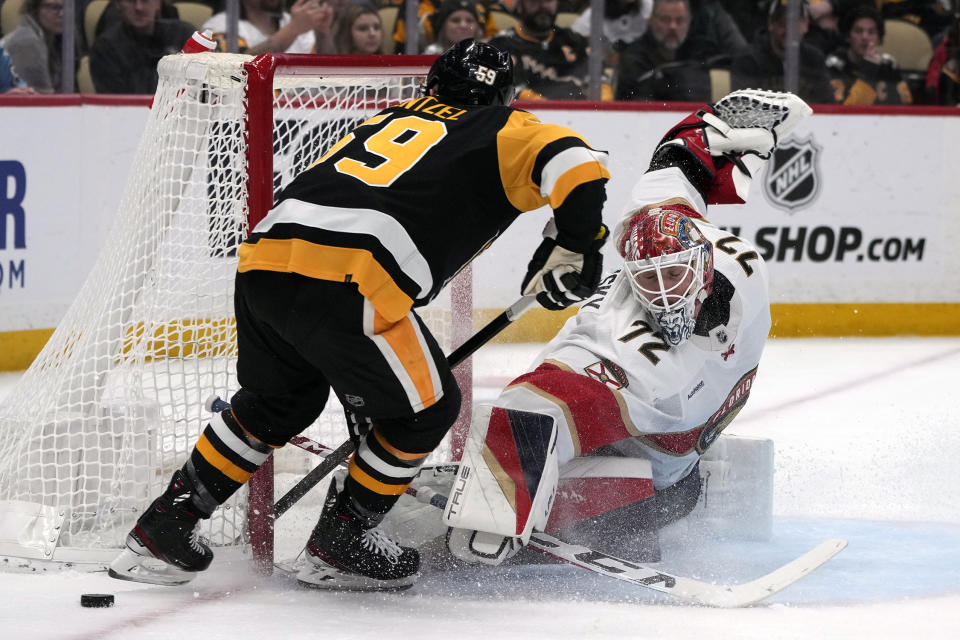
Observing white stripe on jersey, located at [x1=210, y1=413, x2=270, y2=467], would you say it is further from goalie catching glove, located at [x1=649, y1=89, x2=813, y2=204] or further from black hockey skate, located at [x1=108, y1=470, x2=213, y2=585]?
goalie catching glove, located at [x1=649, y1=89, x2=813, y2=204]

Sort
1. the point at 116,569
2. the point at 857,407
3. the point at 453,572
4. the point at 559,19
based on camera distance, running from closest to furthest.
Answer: the point at 116,569, the point at 453,572, the point at 857,407, the point at 559,19

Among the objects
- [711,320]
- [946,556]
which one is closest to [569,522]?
[711,320]

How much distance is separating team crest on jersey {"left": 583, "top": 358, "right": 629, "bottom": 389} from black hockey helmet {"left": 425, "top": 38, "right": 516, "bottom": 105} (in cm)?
56

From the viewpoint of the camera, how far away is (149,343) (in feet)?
8.80

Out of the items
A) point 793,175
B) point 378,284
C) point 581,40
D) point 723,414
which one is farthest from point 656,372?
point 793,175

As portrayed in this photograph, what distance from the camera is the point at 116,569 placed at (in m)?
2.34

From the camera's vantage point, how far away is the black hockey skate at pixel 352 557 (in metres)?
2.33

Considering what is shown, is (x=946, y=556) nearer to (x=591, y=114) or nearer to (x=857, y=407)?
(x=857, y=407)

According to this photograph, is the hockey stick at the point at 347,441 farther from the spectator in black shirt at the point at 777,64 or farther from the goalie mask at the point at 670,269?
the spectator in black shirt at the point at 777,64

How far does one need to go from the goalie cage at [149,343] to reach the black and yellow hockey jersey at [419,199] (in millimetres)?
381

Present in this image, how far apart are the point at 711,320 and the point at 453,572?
0.71 meters

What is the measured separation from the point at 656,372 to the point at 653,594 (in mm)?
440

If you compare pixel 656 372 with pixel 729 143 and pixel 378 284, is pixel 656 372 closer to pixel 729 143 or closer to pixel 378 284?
pixel 729 143

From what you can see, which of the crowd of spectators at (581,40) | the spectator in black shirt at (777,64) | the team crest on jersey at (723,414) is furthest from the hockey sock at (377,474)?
the spectator in black shirt at (777,64)
